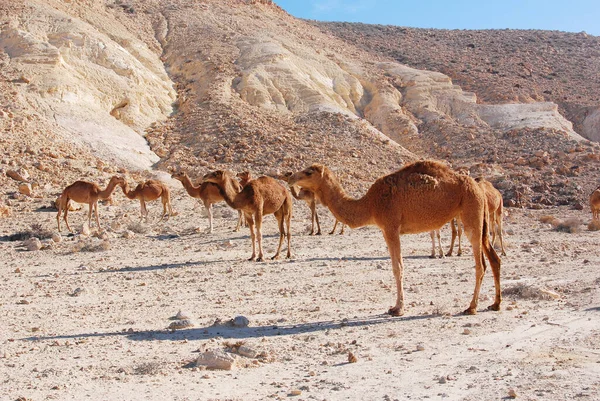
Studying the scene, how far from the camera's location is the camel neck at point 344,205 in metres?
9.77

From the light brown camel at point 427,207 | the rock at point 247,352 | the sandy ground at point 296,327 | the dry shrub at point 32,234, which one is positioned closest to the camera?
the sandy ground at point 296,327

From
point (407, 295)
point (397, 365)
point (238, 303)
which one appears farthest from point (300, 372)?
point (407, 295)

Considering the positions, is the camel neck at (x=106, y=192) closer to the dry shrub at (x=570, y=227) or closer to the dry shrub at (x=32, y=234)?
the dry shrub at (x=32, y=234)

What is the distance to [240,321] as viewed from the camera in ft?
27.8

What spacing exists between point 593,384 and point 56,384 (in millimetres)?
5075

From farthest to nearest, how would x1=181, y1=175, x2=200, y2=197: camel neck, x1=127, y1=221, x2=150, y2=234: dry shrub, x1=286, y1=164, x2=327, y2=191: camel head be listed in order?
x1=181, y1=175, x2=200, y2=197: camel neck
x1=127, y1=221, x2=150, y2=234: dry shrub
x1=286, y1=164, x2=327, y2=191: camel head

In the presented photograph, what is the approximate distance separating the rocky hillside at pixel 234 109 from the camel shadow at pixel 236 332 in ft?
54.4

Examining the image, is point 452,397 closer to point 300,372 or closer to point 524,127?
point 300,372

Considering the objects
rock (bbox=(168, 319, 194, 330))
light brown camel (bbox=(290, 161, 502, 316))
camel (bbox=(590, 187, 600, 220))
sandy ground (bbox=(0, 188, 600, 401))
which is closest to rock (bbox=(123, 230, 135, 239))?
sandy ground (bbox=(0, 188, 600, 401))

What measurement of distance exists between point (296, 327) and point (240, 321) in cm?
75

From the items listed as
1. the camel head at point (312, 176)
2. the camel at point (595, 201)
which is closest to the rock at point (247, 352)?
the camel head at point (312, 176)

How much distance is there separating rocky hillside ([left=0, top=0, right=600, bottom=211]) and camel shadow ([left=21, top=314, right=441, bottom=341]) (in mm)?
16580

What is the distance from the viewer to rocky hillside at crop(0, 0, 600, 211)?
30.1 m

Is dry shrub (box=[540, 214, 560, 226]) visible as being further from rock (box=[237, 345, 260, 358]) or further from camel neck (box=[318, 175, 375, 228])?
rock (box=[237, 345, 260, 358])
